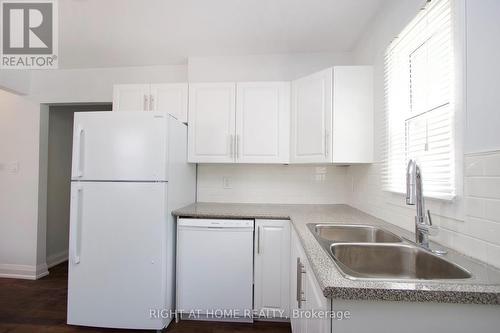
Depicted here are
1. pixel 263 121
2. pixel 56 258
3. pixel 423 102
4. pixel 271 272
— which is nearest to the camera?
pixel 423 102

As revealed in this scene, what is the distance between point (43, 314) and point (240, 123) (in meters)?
2.47

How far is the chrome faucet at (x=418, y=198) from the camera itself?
1105 millimetres

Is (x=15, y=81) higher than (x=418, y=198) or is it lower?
higher

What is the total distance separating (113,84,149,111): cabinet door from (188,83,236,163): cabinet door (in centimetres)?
52

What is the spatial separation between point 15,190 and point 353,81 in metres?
3.96

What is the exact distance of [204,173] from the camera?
2.68 m

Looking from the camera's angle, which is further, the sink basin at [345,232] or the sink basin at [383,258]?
the sink basin at [345,232]

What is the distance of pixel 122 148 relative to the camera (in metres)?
1.86

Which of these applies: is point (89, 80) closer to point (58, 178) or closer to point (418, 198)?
point (58, 178)

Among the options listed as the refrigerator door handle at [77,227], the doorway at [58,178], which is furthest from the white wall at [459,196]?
the doorway at [58,178]

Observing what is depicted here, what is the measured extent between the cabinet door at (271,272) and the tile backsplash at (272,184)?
0.69m

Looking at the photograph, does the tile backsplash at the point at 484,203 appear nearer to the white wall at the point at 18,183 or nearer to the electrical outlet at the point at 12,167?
the white wall at the point at 18,183

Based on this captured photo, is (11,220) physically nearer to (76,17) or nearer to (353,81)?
(76,17)

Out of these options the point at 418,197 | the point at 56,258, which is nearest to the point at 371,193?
the point at 418,197
